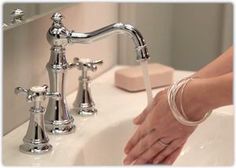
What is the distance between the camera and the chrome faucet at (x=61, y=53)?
71 cm

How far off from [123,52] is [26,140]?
45 centimetres

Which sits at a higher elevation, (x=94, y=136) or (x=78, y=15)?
(x=78, y=15)

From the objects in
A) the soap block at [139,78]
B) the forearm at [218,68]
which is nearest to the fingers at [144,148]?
the forearm at [218,68]

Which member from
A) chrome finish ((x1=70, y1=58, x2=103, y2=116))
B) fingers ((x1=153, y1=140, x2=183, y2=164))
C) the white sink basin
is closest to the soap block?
the white sink basin

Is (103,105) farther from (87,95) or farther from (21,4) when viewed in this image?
(21,4)

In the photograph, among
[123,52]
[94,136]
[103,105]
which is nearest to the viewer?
[94,136]

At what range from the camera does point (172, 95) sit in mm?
692

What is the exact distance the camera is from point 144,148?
74cm

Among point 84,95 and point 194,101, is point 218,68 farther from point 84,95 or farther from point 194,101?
point 84,95

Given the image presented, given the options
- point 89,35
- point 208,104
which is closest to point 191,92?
point 208,104

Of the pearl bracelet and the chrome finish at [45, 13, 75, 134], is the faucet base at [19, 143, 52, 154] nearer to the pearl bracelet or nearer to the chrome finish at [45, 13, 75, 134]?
the chrome finish at [45, 13, 75, 134]

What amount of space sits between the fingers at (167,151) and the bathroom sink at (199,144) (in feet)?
0.27

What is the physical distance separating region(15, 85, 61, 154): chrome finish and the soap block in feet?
0.89

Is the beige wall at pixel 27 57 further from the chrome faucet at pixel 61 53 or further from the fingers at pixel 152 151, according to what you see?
the fingers at pixel 152 151
